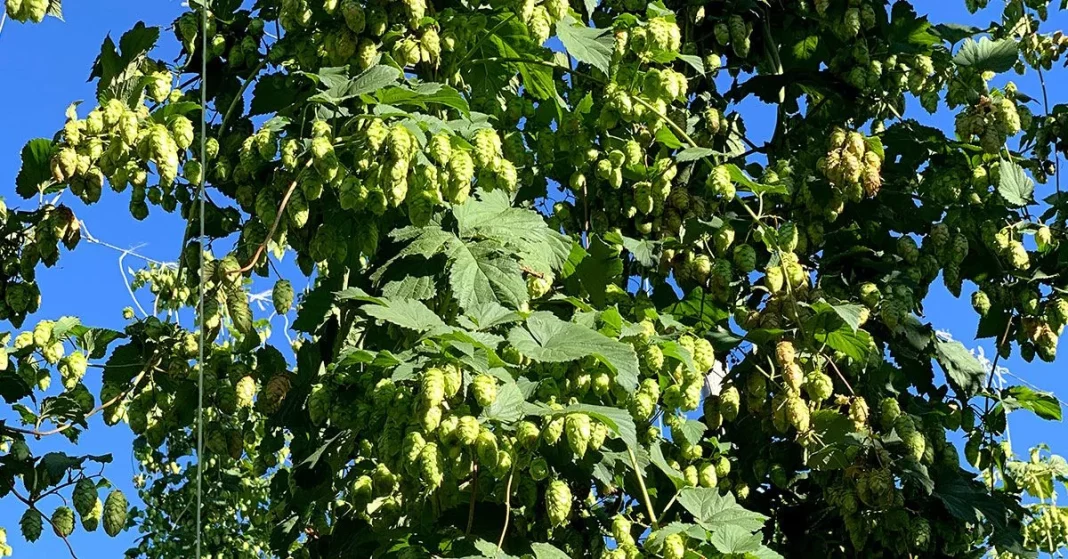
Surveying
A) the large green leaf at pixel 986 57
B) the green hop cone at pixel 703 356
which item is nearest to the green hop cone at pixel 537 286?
the green hop cone at pixel 703 356

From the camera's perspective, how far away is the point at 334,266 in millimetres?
3080

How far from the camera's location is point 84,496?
306cm

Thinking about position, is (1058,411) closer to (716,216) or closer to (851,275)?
(851,275)

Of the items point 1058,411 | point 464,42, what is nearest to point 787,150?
point 1058,411

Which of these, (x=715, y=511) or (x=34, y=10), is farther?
(x=715, y=511)

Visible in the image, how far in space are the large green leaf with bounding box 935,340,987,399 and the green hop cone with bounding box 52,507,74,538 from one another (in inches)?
90.3

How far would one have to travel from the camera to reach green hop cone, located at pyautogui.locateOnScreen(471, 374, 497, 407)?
2.56m

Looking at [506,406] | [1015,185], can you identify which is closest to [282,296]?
[506,406]

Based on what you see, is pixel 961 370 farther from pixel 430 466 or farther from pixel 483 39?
pixel 430 466

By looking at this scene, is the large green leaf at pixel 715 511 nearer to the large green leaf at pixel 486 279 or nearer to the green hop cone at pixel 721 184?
the large green leaf at pixel 486 279

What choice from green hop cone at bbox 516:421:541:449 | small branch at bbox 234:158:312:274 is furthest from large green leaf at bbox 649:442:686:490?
small branch at bbox 234:158:312:274

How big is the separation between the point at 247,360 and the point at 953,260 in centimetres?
186

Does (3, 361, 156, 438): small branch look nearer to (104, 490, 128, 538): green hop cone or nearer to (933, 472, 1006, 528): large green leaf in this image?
(104, 490, 128, 538): green hop cone

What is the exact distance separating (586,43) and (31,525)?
5.48 ft
